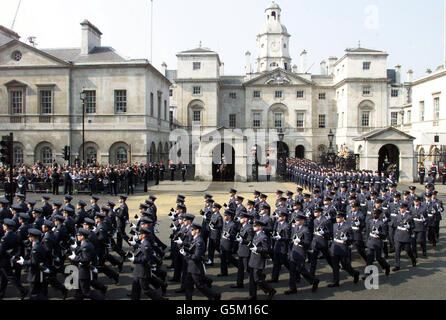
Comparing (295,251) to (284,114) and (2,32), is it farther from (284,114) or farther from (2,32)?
(284,114)

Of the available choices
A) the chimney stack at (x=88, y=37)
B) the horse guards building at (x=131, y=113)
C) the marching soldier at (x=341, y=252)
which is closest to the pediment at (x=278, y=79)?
the horse guards building at (x=131, y=113)

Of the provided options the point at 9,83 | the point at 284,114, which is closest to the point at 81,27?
the point at 9,83

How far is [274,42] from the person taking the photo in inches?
2714

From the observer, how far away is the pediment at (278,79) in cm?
5816

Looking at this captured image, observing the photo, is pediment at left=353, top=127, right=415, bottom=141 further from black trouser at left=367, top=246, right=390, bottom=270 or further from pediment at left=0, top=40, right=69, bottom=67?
pediment at left=0, top=40, right=69, bottom=67

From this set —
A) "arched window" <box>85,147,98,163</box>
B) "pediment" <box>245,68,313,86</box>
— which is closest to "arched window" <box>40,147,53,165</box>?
"arched window" <box>85,147,98,163</box>

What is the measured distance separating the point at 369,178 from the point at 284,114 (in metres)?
37.4

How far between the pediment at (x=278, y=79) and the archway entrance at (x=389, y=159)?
2479cm

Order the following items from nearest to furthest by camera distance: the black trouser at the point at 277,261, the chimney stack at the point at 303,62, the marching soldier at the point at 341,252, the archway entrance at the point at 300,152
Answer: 1. the marching soldier at the point at 341,252
2. the black trouser at the point at 277,261
3. the archway entrance at the point at 300,152
4. the chimney stack at the point at 303,62

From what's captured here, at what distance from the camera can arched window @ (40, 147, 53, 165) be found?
115 ft

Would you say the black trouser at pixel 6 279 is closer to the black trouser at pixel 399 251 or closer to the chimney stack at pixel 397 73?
the black trouser at pixel 399 251

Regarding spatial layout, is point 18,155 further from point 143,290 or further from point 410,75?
point 410,75

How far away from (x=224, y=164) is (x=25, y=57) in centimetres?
2067

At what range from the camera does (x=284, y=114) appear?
59.1 m
